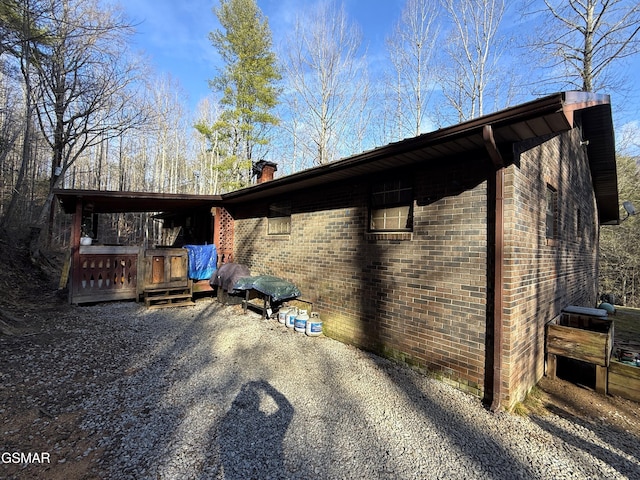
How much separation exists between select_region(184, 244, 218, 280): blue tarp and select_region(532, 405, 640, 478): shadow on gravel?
7625 millimetres

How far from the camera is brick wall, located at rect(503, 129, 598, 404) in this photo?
3.29m

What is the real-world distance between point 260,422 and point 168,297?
5.58 m

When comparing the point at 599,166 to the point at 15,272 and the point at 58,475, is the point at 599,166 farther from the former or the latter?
the point at 15,272

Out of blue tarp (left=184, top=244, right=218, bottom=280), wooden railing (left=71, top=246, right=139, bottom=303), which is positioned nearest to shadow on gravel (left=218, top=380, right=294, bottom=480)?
blue tarp (left=184, top=244, right=218, bottom=280)

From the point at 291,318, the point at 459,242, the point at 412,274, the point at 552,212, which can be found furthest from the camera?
the point at 291,318

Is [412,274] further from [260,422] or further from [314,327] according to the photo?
[260,422]

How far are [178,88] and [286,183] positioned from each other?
23.5 meters

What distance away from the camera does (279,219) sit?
23.9 ft

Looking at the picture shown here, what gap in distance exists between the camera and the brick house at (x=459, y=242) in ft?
10.6

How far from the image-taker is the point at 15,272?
8250mm

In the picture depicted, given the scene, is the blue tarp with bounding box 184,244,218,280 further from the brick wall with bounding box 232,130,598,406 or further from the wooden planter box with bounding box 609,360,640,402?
the wooden planter box with bounding box 609,360,640,402

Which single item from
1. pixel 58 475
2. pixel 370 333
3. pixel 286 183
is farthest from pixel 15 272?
pixel 370 333

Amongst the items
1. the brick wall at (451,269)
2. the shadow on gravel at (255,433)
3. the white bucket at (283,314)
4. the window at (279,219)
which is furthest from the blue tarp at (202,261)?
the shadow on gravel at (255,433)

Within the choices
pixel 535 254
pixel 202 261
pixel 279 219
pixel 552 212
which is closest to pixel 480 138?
pixel 535 254
